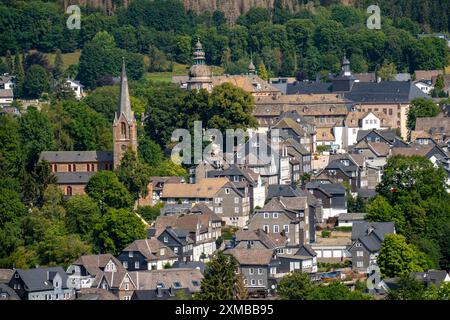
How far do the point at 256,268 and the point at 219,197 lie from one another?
7922 mm

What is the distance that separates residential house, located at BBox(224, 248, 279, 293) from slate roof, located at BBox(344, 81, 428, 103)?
28917mm

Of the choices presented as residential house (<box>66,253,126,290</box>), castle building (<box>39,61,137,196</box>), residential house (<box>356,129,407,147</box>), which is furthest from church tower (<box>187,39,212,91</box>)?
residential house (<box>66,253,126,290</box>)

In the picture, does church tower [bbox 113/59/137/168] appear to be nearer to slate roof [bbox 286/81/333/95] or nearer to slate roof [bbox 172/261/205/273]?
slate roof [bbox 172/261/205/273]

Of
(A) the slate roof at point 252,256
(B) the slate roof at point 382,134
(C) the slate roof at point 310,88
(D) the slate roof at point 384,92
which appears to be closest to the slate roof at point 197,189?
(A) the slate roof at point 252,256

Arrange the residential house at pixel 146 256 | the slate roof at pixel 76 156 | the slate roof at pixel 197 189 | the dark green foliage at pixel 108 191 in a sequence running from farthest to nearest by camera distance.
Result: the slate roof at pixel 76 156
the slate roof at pixel 197 189
the dark green foliage at pixel 108 191
the residential house at pixel 146 256

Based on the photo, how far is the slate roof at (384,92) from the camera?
6656 cm

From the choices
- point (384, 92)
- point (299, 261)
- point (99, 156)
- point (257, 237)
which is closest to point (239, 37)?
point (384, 92)

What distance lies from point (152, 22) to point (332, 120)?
39115mm

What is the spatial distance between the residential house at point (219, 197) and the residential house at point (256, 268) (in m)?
6.57

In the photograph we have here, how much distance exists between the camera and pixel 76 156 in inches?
1992

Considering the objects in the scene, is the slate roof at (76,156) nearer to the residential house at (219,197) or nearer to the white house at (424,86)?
the residential house at (219,197)

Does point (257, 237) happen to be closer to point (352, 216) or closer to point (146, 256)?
point (146, 256)
